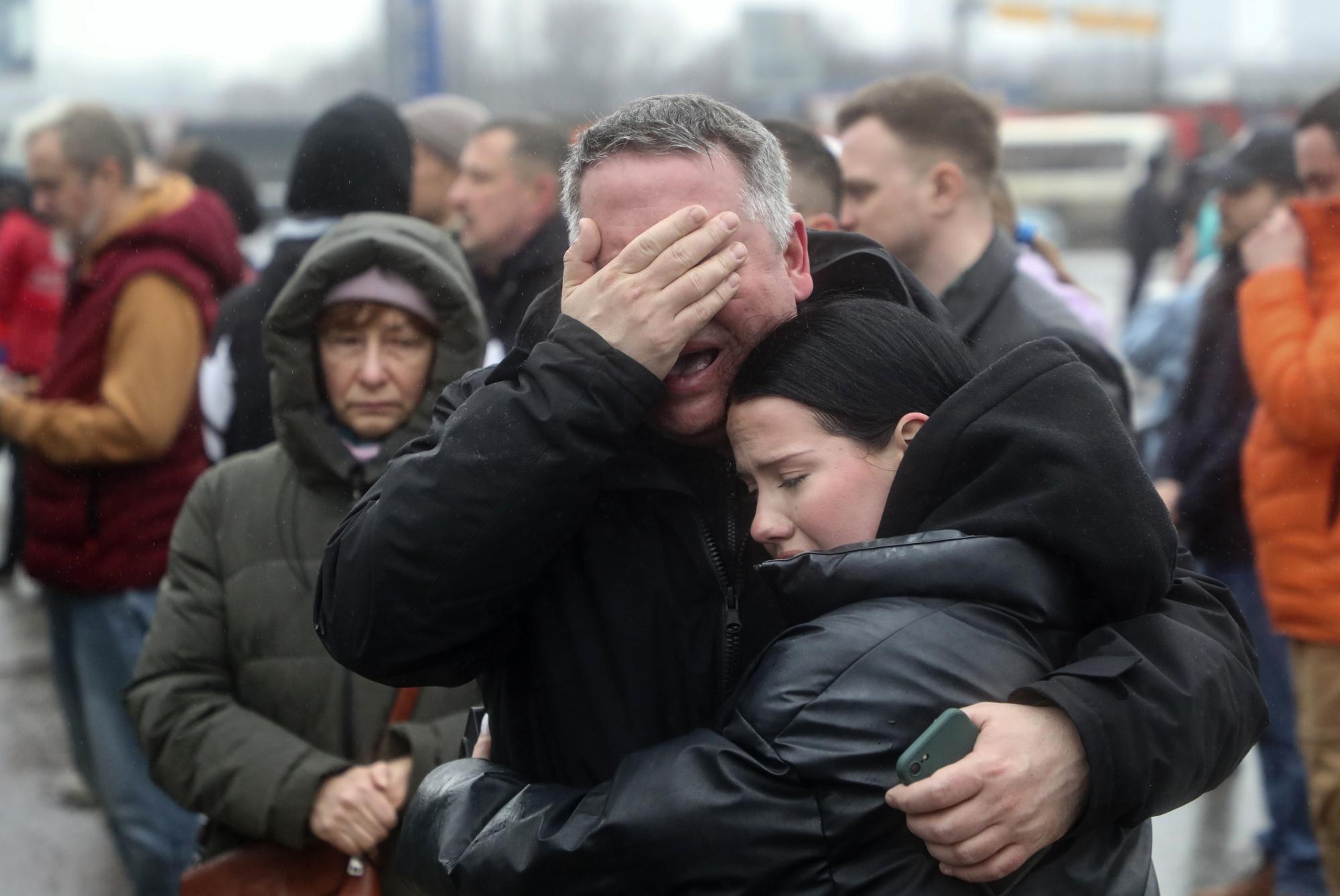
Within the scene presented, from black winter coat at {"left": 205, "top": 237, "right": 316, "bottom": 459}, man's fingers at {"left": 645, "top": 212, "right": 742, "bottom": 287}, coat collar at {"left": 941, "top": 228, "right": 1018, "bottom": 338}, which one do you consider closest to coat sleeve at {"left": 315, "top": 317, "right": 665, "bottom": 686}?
man's fingers at {"left": 645, "top": 212, "right": 742, "bottom": 287}

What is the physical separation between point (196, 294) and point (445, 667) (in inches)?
110

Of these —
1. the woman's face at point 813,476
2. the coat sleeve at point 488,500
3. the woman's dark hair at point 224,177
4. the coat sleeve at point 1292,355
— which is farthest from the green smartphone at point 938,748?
the woman's dark hair at point 224,177

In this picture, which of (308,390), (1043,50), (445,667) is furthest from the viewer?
(1043,50)

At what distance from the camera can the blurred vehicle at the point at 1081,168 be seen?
1494 inches

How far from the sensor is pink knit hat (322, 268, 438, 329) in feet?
10.2

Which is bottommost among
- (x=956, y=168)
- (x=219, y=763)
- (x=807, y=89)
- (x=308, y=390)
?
(x=807, y=89)

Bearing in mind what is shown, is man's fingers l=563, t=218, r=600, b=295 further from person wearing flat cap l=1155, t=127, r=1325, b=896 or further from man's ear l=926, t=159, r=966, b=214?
person wearing flat cap l=1155, t=127, r=1325, b=896

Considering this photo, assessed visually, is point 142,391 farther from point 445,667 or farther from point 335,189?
point 445,667

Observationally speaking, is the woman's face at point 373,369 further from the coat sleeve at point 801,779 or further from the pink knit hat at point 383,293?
the coat sleeve at point 801,779

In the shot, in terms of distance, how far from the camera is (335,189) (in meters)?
4.01

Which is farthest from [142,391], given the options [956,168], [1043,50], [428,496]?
[1043,50]

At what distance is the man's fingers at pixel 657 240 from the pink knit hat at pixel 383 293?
1447 millimetres

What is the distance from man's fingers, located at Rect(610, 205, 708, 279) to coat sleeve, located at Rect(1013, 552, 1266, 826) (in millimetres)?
663

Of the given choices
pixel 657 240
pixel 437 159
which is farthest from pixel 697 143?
pixel 437 159
